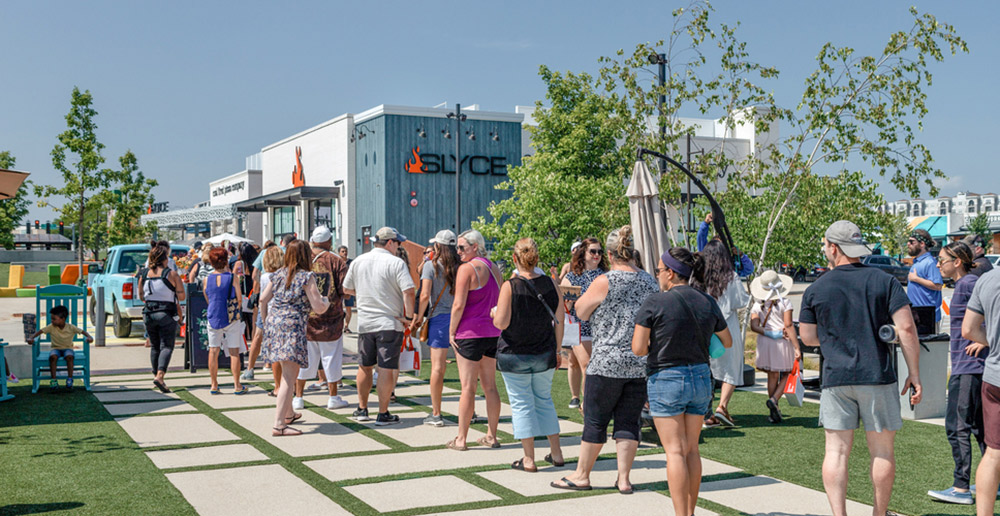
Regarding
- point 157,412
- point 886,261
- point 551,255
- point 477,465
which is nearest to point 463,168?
point 551,255

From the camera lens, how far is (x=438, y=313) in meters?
8.19

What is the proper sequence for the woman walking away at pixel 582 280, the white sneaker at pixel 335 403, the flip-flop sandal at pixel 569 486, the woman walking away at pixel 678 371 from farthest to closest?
the white sneaker at pixel 335 403 < the woman walking away at pixel 582 280 < the flip-flop sandal at pixel 569 486 < the woman walking away at pixel 678 371

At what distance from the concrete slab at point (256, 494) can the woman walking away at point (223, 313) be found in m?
3.56

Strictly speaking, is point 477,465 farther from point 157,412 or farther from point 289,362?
point 157,412

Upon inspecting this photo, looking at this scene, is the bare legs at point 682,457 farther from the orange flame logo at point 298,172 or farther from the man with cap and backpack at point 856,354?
the orange flame logo at point 298,172

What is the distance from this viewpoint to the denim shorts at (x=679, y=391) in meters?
4.74

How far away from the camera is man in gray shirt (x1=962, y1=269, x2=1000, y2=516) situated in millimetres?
4551

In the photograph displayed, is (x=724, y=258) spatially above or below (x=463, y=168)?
below

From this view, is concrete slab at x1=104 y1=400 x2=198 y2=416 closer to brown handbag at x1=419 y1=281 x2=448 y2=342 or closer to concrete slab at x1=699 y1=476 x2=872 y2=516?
brown handbag at x1=419 y1=281 x2=448 y2=342

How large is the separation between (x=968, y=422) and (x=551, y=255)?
2213 centimetres

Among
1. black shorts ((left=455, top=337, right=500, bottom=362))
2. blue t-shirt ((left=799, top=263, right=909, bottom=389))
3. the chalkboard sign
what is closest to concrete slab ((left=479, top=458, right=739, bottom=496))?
black shorts ((left=455, top=337, right=500, bottom=362))

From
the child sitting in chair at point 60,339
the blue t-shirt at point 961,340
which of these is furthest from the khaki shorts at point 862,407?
the child sitting in chair at point 60,339

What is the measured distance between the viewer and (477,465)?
6449 mm

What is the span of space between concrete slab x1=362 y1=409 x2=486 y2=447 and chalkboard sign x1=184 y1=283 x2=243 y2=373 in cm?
443
